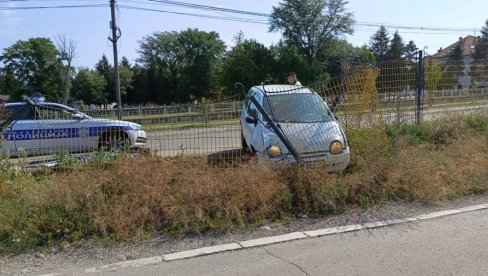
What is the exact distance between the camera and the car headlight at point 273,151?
20.9 ft

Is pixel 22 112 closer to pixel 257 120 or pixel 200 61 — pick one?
pixel 257 120

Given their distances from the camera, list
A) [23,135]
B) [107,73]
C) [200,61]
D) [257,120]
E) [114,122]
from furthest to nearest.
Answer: [107,73] < [200,61] < [114,122] < [23,135] < [257,120]

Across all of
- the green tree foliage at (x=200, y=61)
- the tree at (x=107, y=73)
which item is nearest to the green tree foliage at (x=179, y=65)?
the green tree foliage at (x=200, y=61)

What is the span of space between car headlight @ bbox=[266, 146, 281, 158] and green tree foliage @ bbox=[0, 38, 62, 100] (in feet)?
240

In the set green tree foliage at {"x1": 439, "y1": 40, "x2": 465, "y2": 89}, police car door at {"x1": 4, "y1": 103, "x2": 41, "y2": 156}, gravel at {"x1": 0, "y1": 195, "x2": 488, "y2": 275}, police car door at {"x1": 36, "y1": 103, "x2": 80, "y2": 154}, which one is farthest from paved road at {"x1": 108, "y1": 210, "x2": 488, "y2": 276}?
green tree foliage at {"x1": 439, "y1": 40, "x2": 465, "y2": 89}

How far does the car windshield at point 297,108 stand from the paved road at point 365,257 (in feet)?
9.57

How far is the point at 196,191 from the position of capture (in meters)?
5.33

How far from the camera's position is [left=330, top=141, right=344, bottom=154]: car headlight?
21.3ft

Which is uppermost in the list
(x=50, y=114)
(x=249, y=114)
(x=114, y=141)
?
(x=50, y=114)

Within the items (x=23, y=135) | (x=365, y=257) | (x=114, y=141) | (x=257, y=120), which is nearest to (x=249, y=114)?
(x=257, y=120)

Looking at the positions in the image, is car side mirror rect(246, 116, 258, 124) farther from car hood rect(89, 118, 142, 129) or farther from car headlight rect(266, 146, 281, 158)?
car hood rect(89, 118, 142, 129)

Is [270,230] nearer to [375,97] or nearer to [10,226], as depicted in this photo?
[10,226]

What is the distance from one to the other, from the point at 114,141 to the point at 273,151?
10.2 ft

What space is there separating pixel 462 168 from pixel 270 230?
388 centimetres
